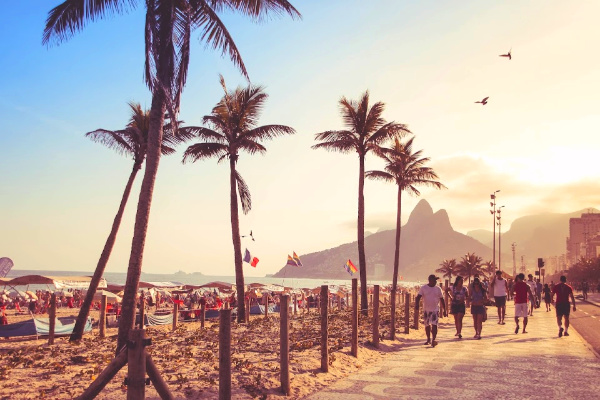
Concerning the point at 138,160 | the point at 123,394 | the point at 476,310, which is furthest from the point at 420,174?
the point at 123,394

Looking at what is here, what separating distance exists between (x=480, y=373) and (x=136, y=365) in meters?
6.52

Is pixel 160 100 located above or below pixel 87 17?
below

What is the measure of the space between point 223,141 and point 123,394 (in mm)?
14453

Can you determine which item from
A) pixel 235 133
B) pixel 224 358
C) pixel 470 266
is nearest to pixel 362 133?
pixel 235 133

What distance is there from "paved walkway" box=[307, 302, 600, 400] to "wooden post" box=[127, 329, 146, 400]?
3132 mm

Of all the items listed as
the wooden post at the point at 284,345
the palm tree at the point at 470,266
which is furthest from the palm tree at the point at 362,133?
the palm tree at the point at 470,266

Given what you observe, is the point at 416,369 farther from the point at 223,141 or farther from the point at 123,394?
the point at 223,141

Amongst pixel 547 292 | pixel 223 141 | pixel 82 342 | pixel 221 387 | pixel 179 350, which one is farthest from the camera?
pixel 547 292

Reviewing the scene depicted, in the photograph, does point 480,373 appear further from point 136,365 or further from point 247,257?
point 247,257

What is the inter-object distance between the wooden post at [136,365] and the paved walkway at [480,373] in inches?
123

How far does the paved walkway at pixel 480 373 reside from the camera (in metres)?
7.67

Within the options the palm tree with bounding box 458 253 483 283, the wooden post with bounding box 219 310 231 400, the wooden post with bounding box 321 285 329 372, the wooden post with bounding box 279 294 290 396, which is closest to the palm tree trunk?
the wooden post with bounding box 321 285 329 372

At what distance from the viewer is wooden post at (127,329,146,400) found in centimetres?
527

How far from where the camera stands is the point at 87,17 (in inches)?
411
